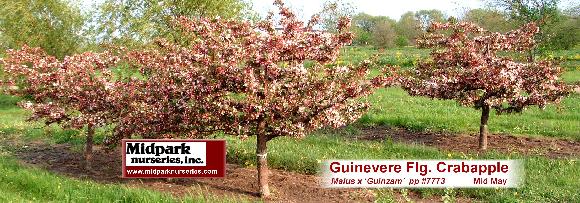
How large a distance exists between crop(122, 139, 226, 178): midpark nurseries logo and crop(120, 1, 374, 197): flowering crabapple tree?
872 millimetres

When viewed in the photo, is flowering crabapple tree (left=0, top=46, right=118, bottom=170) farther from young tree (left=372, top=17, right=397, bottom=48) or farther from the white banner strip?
young tree (left=372, top=17, right=397, bottom=48)

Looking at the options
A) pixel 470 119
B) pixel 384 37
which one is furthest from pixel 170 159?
pixel 384 37

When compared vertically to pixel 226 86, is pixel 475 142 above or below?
below

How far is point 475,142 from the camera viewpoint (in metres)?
13.7

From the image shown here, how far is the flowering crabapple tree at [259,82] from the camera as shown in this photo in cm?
805

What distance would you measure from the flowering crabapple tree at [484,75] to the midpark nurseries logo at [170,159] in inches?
209

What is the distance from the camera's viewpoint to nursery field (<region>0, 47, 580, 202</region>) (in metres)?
8.78

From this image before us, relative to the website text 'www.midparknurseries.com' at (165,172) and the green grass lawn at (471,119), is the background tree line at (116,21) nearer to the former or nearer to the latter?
Answer: the green grass lawn at (471,119)

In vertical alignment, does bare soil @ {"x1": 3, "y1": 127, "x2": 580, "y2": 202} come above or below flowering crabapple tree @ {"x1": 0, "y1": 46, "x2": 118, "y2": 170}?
below

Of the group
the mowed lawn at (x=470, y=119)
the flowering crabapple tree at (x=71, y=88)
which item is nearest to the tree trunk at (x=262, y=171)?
the flowering crabapple tree at (x=71, y=88)

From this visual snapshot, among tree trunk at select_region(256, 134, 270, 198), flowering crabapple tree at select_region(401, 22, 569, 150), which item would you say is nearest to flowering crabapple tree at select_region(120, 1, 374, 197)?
tree trunk at select_region(256, 134, 270, 198)

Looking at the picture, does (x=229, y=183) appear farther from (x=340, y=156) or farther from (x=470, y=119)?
(x=470, y=119)

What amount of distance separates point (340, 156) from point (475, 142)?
418 cm

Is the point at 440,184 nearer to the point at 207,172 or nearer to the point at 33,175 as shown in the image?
the point at 207,172
